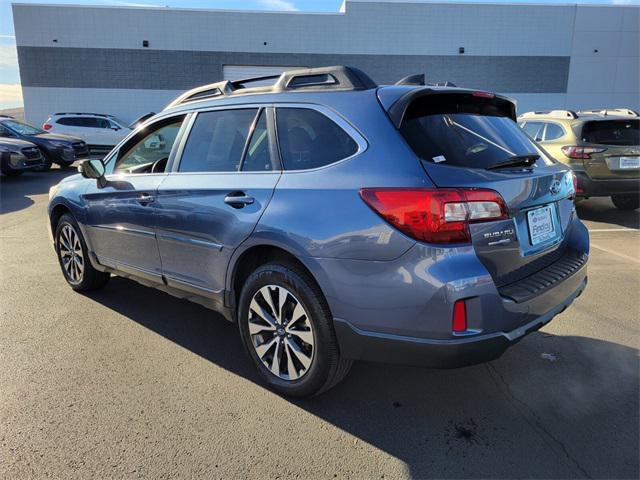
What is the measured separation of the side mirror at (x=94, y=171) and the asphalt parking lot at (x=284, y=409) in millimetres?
1161

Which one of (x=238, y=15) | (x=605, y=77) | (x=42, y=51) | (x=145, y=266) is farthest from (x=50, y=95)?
(x=605, y=77)

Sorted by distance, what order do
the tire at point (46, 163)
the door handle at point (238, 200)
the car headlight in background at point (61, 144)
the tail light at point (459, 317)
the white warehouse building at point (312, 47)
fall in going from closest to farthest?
1. the tail light at point (459, 317)
2. the door handle at point (238, 200)
3. the tire at point (46, 163)
4. the car headlight in background at point (61, 144)
5. the white warehouse building at point (312, 47)

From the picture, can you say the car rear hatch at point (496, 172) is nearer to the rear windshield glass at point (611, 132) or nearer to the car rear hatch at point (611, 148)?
the car rear hatch at point (611, 148)

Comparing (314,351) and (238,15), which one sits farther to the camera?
(238,15)

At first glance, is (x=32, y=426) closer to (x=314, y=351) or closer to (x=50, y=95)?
(x=314, y=351)

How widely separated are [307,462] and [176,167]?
221cm

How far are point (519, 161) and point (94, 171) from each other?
334 cm

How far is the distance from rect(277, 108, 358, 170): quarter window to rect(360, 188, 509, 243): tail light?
410mm

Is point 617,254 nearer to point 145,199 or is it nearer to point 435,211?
point 435,211

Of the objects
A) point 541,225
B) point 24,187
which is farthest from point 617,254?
point 24,187

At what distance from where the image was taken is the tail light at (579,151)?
743 cm

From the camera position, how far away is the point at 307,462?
2400 millimetres

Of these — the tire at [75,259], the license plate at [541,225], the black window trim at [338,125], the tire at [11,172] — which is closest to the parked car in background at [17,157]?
the tire at [11,172]

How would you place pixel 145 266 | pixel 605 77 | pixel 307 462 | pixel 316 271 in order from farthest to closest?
pixel 605 77 < pixel 145 266 < pixel 316 271 < pixel 307 462
